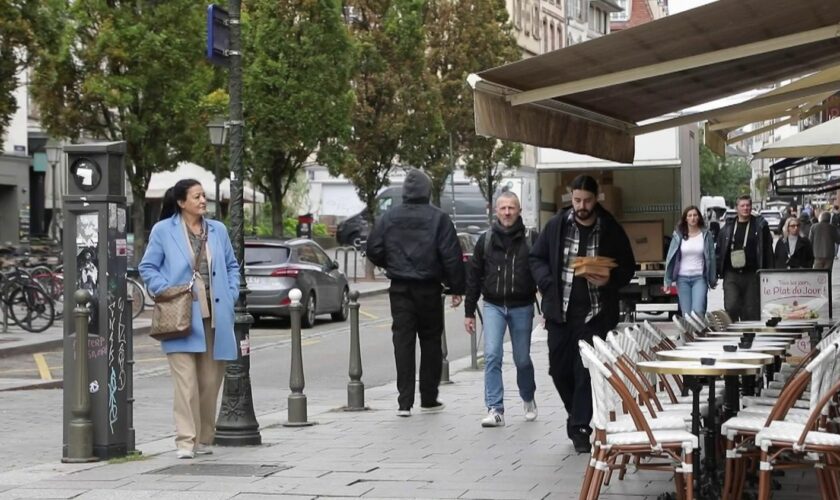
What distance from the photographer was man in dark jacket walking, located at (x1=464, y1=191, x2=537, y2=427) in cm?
1205

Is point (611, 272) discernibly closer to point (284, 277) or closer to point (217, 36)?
point (217, 36)

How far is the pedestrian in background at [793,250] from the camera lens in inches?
992

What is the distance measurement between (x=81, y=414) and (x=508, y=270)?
3675 mm

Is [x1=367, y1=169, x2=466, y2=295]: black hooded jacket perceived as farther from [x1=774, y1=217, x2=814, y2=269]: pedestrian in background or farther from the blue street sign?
[x1=774, y1=217, x2=814, y2=269]: pedestrian in background

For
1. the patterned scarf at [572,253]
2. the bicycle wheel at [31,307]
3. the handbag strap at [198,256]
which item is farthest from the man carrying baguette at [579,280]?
the bicycle wheel at [31,307]

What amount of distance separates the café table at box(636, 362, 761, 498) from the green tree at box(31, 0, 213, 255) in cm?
2380

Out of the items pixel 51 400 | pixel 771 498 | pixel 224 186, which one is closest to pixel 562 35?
pixel 224 186

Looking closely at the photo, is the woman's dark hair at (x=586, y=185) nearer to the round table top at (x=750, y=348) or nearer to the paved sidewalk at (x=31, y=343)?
the round table top at (x=750, y=348)

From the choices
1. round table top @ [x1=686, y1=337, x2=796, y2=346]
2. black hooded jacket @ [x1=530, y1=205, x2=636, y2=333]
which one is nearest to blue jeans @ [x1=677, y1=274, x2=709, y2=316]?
round table top @ [x1=686, y1=337, x2=796, y2=346]

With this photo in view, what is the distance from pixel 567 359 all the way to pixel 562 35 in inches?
3442

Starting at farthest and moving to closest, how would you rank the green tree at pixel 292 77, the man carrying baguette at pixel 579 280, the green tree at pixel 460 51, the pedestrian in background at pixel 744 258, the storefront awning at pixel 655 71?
the green tree at pixel 460 51 → the green tree at pixel 292 77 → the pedestrian in background at pixel 744 258 → the man carrying baguette at pixel 579 280 → the storefront awning at pixel 655 71

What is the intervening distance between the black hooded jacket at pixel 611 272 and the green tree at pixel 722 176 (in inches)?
3690

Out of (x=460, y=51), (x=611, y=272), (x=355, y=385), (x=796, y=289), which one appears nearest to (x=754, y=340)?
(x=611, y=272)

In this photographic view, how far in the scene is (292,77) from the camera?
3562 centimetres
